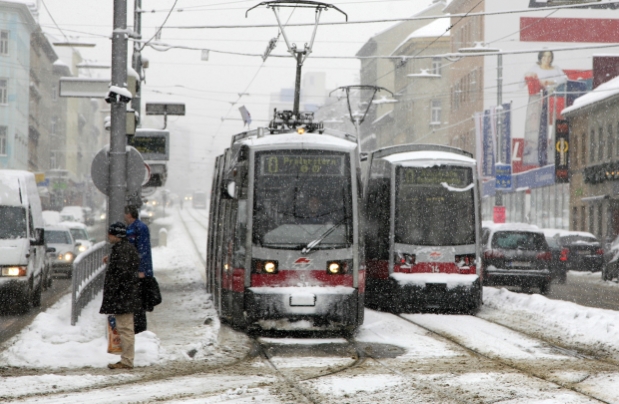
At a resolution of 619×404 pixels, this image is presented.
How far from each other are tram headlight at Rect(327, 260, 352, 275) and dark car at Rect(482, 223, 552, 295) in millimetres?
10770

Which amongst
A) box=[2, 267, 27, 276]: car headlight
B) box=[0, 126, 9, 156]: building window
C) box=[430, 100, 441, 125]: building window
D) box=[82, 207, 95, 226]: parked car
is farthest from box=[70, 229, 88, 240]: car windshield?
box=[430, 100, 441, 125]: building window

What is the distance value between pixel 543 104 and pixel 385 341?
43251mm

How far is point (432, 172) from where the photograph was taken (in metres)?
19.5

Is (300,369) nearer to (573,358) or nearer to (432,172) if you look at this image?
(573,358)

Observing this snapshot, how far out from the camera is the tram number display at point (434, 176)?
19.4m

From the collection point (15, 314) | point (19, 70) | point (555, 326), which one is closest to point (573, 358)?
point (555, 326)

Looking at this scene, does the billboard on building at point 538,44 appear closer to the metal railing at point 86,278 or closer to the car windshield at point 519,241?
the car windshield at point 519,241

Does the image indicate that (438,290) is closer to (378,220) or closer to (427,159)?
(378,220)

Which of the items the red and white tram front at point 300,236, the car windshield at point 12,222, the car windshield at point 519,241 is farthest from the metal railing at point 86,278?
the car windshield at point 519,241

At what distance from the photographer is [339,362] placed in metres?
12.3

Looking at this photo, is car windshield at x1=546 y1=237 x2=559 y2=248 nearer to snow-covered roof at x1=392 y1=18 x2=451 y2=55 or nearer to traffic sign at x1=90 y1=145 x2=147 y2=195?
traffic sign at x1=90 y1=145 x2=147 y2=195

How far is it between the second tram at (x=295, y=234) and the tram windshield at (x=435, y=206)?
141 inches

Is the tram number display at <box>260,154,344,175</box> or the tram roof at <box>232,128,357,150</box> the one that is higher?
the tram roof at <box>232,128,357,150</box>

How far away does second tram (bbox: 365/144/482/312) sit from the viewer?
19.0 m
